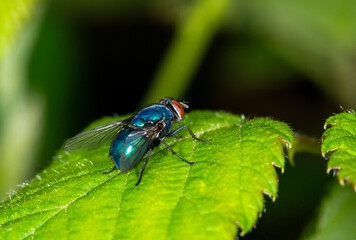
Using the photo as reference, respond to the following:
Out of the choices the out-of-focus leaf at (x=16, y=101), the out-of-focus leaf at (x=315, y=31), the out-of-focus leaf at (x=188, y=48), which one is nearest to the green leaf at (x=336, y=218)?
the out-of-focus leaf at (x=315, y=31)

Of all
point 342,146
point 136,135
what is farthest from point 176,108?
point 342,146

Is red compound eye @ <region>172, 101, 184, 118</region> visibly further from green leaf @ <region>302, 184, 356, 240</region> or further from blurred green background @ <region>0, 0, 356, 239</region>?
blurred green background @ <region>0, 0, 356, 239</region>

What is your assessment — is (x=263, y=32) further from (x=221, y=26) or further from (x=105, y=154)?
(x=105, y=154)

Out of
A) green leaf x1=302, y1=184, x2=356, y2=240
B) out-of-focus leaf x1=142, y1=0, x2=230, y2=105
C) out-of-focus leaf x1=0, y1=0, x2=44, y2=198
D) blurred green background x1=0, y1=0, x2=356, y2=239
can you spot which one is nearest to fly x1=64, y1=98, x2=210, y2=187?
green leaf x1=302, y1=184, x2=356, y2=240

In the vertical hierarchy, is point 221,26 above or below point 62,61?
above

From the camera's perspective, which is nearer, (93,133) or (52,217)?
(52,217)

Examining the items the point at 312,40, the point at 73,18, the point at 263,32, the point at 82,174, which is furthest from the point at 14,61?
the point at 312,40

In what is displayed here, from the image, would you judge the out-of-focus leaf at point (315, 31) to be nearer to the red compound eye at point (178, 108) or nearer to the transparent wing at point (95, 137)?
the red compound eye at point (178, 108)
